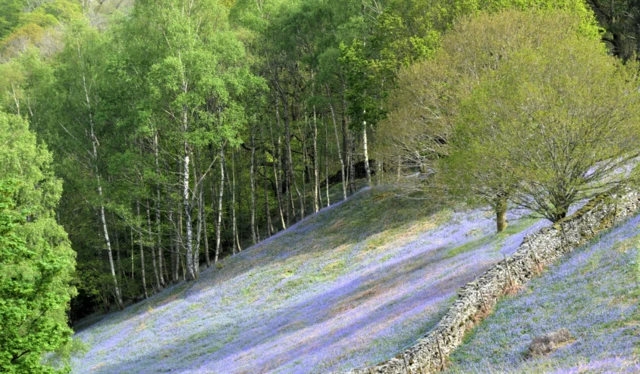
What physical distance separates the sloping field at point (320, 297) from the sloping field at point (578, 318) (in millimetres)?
2757

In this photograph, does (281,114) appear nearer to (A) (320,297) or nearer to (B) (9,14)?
(A) (320,297)

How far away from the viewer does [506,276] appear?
71.7 ft

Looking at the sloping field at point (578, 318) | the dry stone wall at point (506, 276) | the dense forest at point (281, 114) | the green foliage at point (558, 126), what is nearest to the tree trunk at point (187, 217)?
the dense forest at point (281, 114)

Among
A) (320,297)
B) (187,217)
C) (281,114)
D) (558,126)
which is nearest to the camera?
(558,126)

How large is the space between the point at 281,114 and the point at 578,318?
54.0 m

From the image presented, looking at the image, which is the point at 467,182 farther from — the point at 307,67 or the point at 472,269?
the point at 307,67

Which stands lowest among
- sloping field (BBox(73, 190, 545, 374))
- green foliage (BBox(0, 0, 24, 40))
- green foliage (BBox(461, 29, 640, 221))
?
sloping field (BBox(73, 190, 545, 374))

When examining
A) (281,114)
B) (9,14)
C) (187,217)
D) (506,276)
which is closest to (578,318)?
(506,276)

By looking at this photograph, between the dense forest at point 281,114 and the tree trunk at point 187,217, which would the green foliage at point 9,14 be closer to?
the dense forest at point 281,114

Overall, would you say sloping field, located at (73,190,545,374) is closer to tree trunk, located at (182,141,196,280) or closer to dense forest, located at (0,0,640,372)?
tree trunk, located at (182,141,196,280)

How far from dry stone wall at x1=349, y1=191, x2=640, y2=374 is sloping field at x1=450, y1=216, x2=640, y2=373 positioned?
429mm

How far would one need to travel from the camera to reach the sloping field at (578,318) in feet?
46.0

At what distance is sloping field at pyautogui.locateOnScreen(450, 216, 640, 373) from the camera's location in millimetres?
14033

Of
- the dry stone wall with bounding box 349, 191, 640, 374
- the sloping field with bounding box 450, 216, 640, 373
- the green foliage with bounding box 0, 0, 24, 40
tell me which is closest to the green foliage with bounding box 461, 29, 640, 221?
the dry stone wall with bounding box 349, 191, 640, 374
